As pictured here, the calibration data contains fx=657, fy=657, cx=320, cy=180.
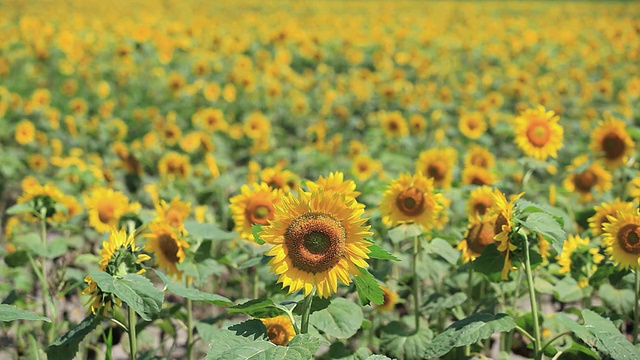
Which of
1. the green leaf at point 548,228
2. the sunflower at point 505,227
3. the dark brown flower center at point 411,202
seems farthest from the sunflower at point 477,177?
the green leaf at point 548,228

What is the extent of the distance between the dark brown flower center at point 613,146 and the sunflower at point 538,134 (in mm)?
498

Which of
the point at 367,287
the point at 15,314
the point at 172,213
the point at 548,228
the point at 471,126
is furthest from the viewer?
the point at 471,126

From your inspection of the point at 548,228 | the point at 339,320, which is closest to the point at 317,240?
the point at 339,320

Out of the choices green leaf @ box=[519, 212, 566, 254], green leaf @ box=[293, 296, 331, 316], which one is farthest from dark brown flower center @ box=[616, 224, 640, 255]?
green leaf @ box=[293, 296, 331, 316]

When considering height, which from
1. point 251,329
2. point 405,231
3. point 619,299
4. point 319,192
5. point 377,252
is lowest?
point 619,299

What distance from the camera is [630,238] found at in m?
2.15

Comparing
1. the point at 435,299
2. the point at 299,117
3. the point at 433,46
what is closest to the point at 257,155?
the point at 299,117

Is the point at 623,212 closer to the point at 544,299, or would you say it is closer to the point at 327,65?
the point at 544,299

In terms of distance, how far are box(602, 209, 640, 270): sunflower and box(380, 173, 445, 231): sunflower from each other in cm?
58

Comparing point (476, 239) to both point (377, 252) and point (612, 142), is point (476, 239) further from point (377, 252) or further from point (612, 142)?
point (612, 142)

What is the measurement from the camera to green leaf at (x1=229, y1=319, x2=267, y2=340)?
1693 millimetres

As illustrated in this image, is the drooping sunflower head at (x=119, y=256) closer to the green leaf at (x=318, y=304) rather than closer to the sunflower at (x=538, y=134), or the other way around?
the green leaf at (x=318, y=304)

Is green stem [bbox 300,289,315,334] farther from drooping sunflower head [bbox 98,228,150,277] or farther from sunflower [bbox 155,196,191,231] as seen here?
sunflower [bbox 155,196,191,231]

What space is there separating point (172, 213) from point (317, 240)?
1100mm
